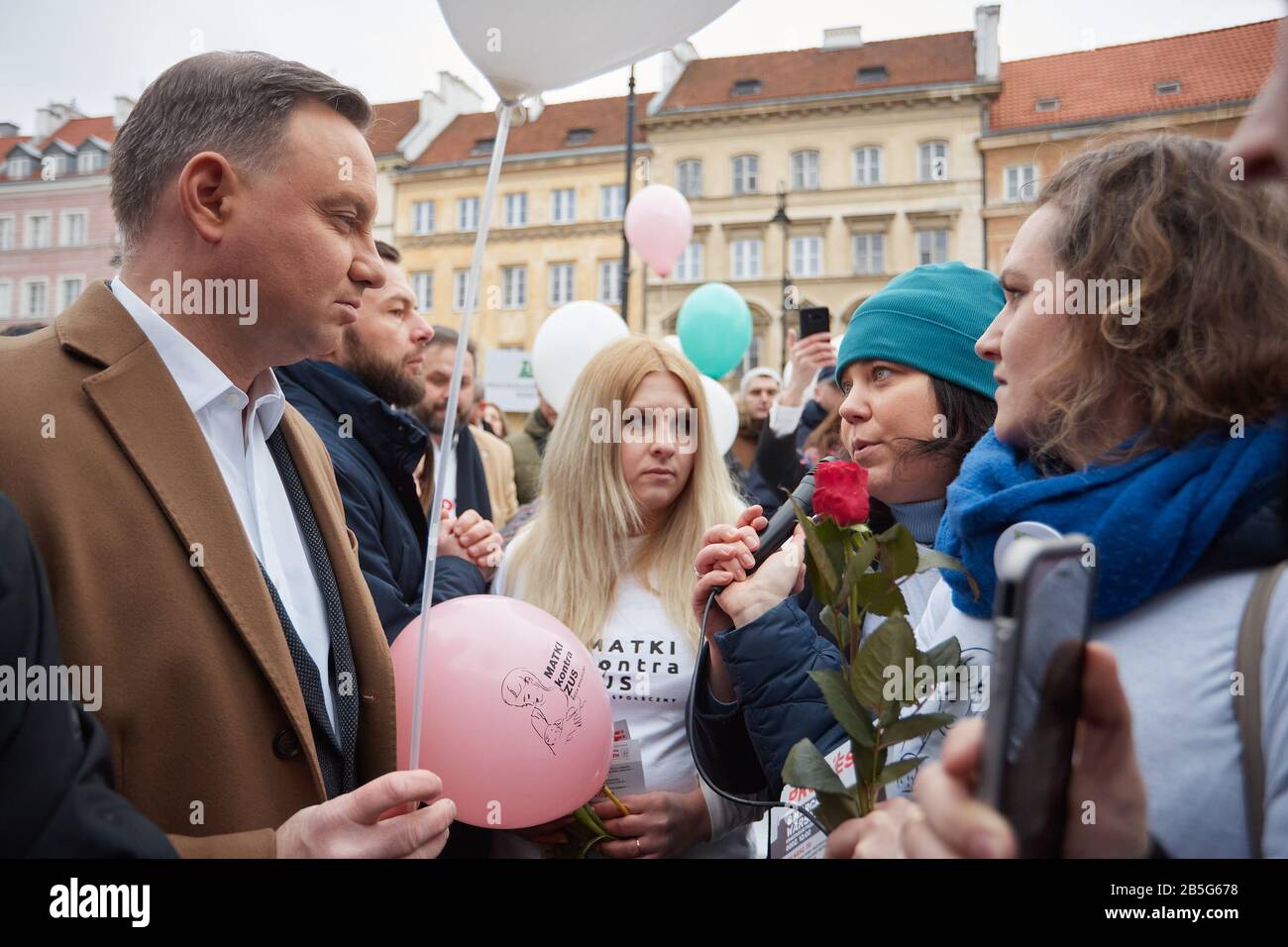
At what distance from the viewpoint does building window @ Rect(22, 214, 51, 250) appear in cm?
1841

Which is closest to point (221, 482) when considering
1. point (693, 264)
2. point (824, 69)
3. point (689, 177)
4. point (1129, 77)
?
point (1129, 77)

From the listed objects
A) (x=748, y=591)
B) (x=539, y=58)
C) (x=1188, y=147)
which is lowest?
(x=748, y=591)

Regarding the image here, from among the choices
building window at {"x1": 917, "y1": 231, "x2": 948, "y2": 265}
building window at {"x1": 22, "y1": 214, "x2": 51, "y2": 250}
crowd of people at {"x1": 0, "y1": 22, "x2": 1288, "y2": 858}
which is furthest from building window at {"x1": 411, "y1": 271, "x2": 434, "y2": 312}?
crowd of people at {"x1": 0, "y1": 22, "x2": 1288, "y2": 858}

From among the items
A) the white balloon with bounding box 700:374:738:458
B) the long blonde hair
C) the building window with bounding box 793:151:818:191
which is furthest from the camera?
the building window with bounding box 793:151:818:191

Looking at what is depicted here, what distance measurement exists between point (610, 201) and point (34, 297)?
1811cm

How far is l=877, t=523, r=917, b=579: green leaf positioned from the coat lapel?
94cm

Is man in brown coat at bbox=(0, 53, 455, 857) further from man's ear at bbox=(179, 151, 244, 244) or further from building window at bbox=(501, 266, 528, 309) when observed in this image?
building window at bbox=(501, 266, 528, 309)

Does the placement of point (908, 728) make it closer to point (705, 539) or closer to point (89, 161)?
point (705, 539)

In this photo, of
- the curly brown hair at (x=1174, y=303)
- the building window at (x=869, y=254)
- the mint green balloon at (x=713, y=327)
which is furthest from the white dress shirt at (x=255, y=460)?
the building window at (x=869, y=254)

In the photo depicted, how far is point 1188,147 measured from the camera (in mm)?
1377

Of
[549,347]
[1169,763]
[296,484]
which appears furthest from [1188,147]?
[549,347]
